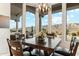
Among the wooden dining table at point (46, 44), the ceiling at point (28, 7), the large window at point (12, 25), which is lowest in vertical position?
the wooden dining table at point (46, 44)

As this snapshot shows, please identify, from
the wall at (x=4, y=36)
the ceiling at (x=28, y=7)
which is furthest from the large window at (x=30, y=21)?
the wall at (x=4, y=36)

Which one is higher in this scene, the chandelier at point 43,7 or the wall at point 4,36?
the chandelier at point 43,7

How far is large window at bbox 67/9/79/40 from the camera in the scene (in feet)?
8.55

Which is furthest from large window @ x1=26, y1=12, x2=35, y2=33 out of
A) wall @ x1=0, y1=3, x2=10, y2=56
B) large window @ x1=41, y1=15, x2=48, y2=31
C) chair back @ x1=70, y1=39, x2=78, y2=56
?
chair back @ x1=70, y1=39, x2=78, y2=56

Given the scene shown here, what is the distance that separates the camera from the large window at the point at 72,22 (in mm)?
2605

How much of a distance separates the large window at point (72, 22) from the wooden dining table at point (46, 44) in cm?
27

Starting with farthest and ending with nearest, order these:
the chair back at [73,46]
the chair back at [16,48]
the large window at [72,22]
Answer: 1. the large window at [72,22]
2. the chair back at [73,46]
3. the chair back at [16,48]

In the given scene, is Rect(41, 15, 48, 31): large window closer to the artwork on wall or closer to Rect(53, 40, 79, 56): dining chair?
Rect(53, 40, 79, 56): dining chair

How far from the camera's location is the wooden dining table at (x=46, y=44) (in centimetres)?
238

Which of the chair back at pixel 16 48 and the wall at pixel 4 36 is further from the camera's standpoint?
the wall at pixel 4 36

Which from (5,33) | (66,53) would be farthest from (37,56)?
(5,33)

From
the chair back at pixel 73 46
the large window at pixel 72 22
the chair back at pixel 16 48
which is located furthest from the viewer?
the large window at pixel 72 22

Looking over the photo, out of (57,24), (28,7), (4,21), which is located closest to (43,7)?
(28,7)

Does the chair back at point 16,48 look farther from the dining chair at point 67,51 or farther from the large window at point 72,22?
the large window at point 72,22
